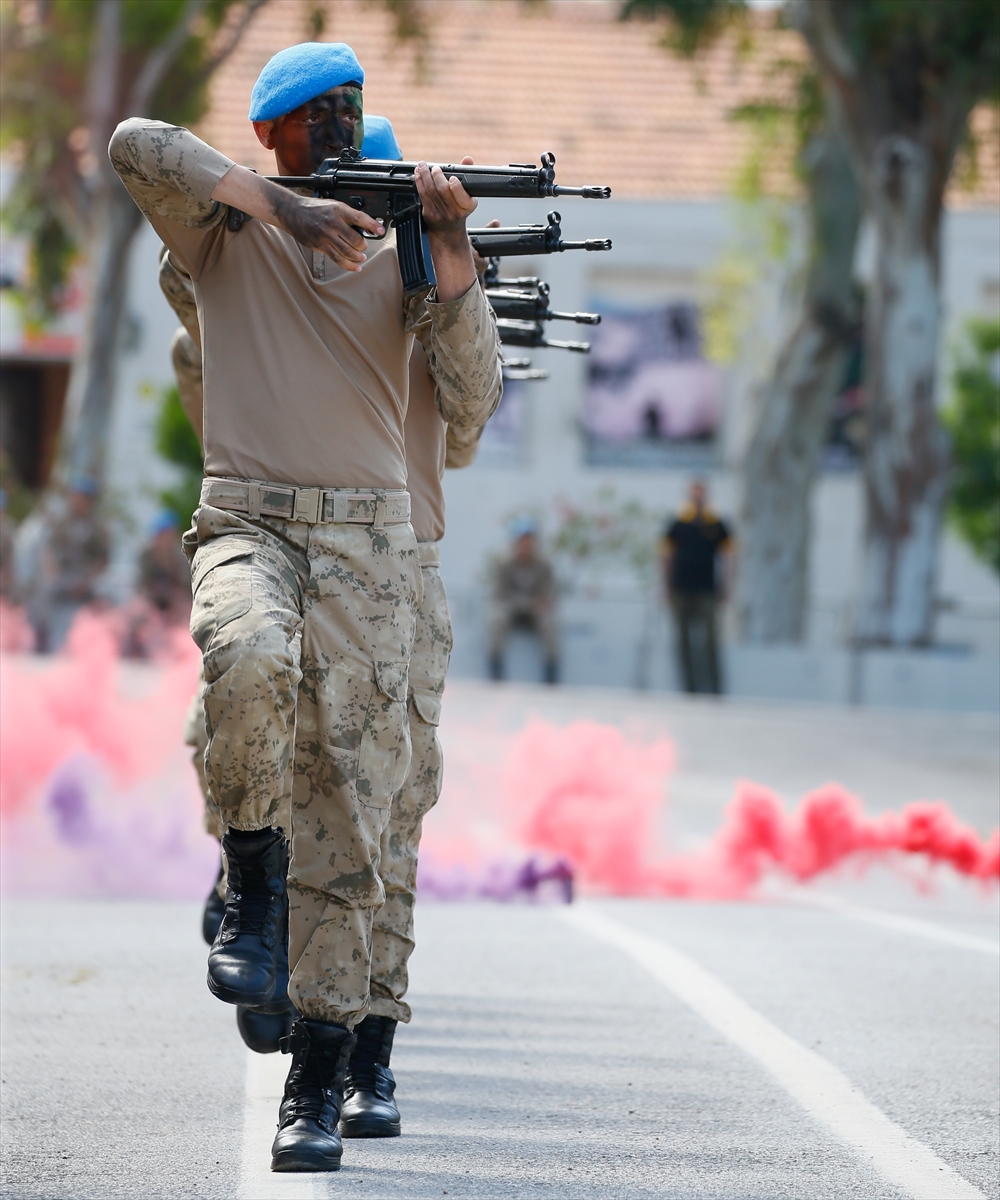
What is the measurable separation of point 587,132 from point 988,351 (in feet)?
22.7

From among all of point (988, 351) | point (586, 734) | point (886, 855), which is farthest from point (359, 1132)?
point (988, 351)

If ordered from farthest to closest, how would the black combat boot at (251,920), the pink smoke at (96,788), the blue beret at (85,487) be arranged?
the blue beret at (85,487) < the pink smoke at (96,788) < the black combat boot at (251,920)

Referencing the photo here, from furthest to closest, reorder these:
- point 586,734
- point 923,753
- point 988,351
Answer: point 988,351
point 923,753
point 586,734

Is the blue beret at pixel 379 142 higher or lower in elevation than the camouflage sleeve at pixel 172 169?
higher

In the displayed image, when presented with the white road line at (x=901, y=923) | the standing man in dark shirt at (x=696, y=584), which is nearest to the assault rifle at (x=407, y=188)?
the white road line at (x=901, y=923)

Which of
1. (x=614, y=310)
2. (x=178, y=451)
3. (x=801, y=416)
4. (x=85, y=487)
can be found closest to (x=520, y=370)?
(x=85, y=487)

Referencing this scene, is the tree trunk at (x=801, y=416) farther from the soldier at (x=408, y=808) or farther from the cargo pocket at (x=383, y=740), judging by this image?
the cargo pocket at (x=383, y=740)

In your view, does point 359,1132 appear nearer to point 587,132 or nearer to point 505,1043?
point 505,1043

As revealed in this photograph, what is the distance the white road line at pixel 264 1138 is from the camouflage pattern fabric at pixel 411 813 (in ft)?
1.26

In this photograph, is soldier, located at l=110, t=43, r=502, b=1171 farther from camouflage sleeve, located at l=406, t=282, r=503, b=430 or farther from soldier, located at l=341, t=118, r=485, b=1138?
soldier, located at l=341, t=118, r=485, b=1138

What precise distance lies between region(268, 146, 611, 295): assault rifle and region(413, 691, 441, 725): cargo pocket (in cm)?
97

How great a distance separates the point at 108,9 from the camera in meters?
21.7

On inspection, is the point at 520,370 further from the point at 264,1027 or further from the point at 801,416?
the point at 801,416

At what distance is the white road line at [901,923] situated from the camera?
770 cm
